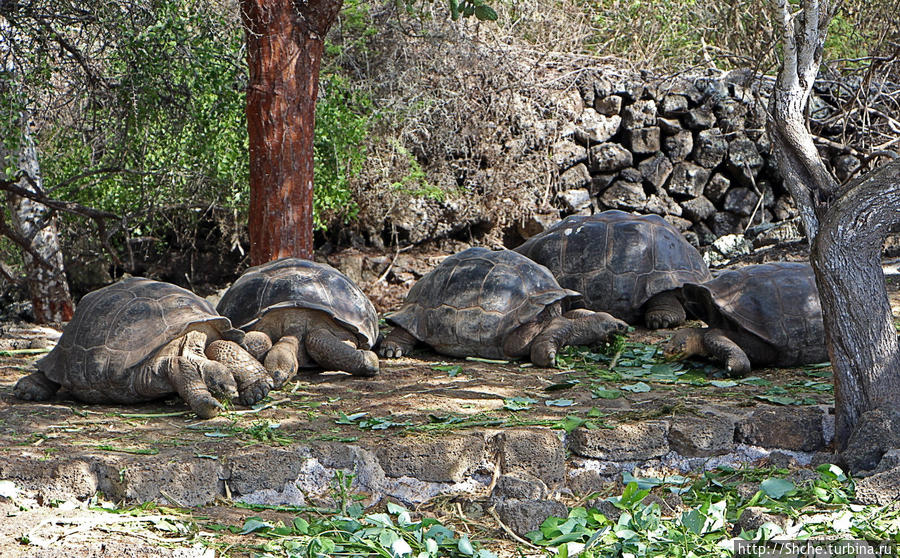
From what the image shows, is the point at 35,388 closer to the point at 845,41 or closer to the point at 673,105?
the point at 673,105

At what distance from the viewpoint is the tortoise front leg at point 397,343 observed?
243 inches

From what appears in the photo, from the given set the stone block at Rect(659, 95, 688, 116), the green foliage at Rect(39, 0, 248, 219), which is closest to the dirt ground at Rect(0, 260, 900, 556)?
the green foliage at Rect(39, 0, 248, 219)

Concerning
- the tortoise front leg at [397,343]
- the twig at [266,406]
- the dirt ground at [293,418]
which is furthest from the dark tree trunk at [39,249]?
the twig at [266,406]

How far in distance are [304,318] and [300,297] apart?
14cm

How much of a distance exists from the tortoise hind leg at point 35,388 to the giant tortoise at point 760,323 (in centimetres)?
348

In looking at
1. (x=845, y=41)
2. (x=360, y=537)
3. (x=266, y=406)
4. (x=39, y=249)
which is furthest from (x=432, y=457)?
(x=845, y=41)

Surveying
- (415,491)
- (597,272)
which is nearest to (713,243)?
(597,272)

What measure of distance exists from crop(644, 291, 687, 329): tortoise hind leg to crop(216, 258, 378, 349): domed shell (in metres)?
1.99

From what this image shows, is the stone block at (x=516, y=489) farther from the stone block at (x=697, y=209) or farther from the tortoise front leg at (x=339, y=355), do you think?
the stone block at (x=697, y=209)

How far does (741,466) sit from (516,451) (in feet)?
3.26

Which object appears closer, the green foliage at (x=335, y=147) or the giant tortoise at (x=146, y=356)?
the giant tortoise at (x=146, y=356)

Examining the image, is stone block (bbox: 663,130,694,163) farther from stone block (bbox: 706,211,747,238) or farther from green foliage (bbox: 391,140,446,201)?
green foliage (bbox: 391,140,446,201)

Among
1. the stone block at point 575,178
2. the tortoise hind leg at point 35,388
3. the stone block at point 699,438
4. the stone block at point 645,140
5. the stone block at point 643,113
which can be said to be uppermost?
the stone block at point 643,113

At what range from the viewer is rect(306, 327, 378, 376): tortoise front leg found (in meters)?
5.56
